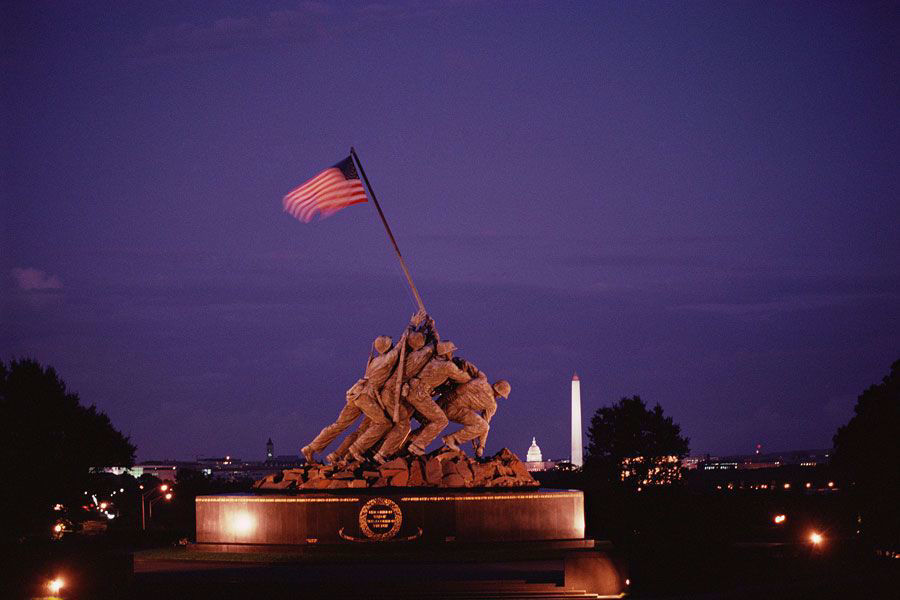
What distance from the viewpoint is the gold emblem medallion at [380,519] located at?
29.7 meters

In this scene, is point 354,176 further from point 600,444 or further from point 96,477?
point 600,444

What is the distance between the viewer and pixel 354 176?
3259cm

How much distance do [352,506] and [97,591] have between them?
6907 millimetres

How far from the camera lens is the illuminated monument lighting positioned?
112 m

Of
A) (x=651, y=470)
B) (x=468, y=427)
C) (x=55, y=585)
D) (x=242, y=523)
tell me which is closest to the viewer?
(x=55, y=585)

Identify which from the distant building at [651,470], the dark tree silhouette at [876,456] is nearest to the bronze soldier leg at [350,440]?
the dark tree silhouette at [876,456]

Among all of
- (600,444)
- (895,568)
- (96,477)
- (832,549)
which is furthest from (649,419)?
(895,568)

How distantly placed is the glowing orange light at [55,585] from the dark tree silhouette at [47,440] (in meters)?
19.2

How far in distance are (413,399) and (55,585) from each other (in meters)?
10.8

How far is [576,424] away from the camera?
11506 centimetres

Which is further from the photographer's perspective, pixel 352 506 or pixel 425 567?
pixel 352 506

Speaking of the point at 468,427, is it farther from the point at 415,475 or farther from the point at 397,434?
the point at 415,475

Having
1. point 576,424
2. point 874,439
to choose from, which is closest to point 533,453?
point 576,424

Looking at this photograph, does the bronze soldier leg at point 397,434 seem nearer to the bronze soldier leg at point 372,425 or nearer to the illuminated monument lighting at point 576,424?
the bronze soldier leg at point 372,425
